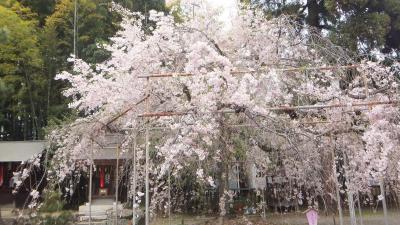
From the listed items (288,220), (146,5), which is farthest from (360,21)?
(146,5)

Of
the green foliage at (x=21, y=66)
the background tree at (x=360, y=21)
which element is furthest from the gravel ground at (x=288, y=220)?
the green foliage at (x=21, y=66)

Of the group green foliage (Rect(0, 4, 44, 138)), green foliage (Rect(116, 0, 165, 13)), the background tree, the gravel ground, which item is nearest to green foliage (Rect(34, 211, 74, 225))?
the gravel ground

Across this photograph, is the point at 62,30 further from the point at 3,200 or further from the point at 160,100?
the point at 160,100

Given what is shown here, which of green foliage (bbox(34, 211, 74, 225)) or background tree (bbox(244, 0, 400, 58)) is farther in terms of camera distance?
background tree (bbox(244, 0, 400, 58))

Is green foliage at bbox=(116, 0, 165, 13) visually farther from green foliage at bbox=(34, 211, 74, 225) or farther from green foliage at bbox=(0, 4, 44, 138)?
green foliage at bbox=(34, 211, 74, 225)

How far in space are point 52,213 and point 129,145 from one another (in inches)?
114

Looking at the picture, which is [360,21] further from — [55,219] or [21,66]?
[21,66]

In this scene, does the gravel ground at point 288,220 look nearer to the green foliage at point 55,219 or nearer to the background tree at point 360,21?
the green foliage at point 55,219

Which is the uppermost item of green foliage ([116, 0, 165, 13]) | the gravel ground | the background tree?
green foliage ([116, 0, 165, 13])

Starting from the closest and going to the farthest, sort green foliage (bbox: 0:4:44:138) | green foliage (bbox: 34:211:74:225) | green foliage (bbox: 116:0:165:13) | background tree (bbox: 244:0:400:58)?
green foliage (bbox: 34:211:74:225) → background tree (bbox: 244:0:400:58) → green foliage (bbox: 0:4:44:138) → green foliage (bbox: 116:0:165:13)

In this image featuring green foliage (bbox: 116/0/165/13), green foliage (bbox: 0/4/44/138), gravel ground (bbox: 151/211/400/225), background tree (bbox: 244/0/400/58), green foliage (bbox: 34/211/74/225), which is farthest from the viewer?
green foliage (bbox: 116/0/165/13)

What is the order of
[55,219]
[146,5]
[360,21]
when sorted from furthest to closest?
[146,5] < [360,21] < [55,219]

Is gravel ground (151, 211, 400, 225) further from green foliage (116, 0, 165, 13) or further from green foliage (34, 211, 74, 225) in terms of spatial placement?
green foliage (116, 0, 165, 13)

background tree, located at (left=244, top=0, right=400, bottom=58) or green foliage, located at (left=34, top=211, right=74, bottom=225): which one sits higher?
background tree, located at (left=244, top=0, right=400, bottom=58)
